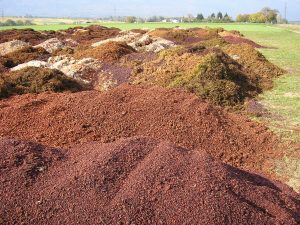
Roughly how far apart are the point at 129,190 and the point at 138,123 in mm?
4245

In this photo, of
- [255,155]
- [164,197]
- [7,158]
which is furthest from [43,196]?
[255,155]

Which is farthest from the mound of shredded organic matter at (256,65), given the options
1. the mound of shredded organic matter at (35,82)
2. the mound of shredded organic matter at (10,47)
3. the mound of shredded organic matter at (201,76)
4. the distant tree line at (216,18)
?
the distant tree line at (216,18)

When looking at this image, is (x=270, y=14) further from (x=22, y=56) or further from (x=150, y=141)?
(x=150, y=141)

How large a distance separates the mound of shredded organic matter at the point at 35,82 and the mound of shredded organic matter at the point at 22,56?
17.5ft

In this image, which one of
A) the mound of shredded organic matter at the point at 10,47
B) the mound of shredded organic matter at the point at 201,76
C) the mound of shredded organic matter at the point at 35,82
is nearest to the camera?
the mound of shredded organic matter at the point at 35,82

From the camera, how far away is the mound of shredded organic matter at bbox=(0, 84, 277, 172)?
9000 mm

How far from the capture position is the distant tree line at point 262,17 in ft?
358

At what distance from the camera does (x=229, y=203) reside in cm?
527

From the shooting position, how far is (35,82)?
13.1 metres

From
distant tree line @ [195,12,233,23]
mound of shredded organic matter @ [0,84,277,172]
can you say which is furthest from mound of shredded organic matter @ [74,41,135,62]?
distant tree line @ [195,12,233,23]

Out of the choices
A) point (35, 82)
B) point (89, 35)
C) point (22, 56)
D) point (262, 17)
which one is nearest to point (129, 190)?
point (35, 82)

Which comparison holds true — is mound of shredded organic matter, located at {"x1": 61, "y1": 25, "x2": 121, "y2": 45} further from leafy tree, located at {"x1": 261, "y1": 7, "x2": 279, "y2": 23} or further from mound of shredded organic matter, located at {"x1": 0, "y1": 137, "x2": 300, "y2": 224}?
leafy tree, located at {"x1": 261, "y1": 7, "x2": 279, "y2": 23}

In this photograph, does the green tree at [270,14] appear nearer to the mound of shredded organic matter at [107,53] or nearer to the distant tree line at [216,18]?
the distant tree line at [216,18]

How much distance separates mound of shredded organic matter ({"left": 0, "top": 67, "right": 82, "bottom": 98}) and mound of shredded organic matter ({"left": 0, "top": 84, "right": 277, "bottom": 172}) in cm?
166
